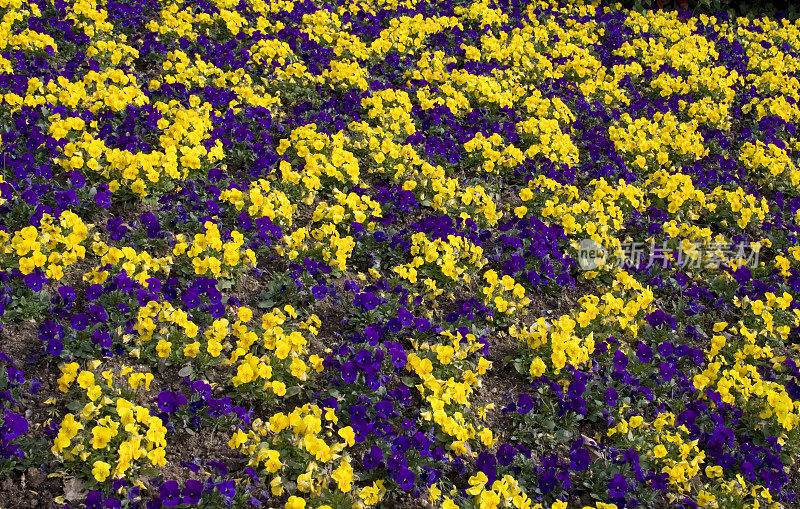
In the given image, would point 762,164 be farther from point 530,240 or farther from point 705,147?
point 530,240

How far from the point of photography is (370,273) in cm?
540

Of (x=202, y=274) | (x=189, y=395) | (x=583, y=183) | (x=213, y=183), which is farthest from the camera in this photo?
(x=583, y=183)

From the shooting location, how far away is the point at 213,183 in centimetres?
593

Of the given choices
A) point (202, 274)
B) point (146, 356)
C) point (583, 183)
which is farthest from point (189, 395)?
point (583, 183)

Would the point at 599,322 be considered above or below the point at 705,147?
below

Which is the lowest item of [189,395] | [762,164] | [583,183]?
[189,395]

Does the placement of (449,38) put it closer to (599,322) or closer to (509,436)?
(599,322)

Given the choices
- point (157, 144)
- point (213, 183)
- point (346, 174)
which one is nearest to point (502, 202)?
point (346, 174)

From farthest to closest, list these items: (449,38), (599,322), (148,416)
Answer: (449,38), (599,322), (148,416)

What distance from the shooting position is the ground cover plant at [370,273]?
13.2 feet

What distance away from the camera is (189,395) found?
169 inches

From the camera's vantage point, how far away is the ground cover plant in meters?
4.03

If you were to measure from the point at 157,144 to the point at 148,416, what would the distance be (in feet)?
10.0

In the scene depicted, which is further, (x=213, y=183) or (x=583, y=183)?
A: (x=583, y=183)
